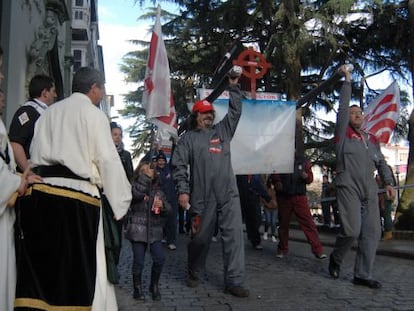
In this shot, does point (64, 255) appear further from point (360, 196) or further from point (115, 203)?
point (360, 196)

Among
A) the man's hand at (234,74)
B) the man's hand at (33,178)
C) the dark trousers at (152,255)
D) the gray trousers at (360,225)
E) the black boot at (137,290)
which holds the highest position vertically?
the man's hand at (234,74)

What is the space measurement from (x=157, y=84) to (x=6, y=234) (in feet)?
13.7

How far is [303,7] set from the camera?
15.6 metres

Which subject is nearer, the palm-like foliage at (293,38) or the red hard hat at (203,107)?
the red hard hat at (203,107)

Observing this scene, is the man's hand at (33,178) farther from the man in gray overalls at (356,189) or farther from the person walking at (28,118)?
the man in gray overalls at (356,189)

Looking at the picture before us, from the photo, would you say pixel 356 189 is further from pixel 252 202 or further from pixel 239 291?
pixel 252 202

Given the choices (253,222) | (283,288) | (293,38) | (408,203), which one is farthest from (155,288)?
(293,38)

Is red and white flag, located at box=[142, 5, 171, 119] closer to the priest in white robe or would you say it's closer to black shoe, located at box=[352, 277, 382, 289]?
black shoe, located at box=[352, 277, 382, 289]

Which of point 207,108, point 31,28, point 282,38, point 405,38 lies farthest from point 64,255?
point 405,38

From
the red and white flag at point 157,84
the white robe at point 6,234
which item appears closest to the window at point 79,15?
the red and white flag at point 157,84

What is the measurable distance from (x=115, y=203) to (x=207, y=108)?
248cm

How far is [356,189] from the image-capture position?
6254 mm

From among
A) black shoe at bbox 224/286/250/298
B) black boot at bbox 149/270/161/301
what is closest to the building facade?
black boot at bbox 149/270/161/301

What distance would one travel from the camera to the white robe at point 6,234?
3443 millimetres
